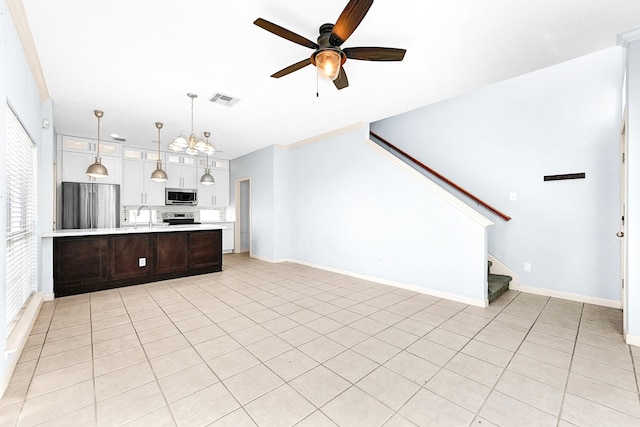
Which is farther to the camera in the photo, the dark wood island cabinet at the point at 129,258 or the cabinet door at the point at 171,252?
the cabinet door at the point at 171,252

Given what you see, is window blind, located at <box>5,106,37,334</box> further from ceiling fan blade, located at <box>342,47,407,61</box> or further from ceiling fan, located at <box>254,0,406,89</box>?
ceiling fan blade, located at <box>342,47,407,61</box>

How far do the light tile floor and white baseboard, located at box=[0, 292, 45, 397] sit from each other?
0.22 feet

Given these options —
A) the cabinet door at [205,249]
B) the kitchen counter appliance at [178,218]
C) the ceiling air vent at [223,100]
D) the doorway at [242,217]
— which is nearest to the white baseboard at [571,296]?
the ceiling air vent at [223,100]

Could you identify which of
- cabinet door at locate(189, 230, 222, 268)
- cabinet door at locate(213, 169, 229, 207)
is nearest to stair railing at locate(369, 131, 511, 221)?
cabinet door at locate(189, 230, 222, 268)

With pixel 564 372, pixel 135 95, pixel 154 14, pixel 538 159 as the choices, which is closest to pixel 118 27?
pixel 154 14

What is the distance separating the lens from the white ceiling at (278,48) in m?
2.13

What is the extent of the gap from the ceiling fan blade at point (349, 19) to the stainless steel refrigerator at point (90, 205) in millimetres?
6061

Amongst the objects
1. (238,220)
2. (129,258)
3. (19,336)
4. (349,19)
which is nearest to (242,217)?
(238,220)

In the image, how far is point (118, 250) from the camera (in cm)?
435

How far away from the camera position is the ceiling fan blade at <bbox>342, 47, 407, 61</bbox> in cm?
217

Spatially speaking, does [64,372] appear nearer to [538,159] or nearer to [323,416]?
[323,416]

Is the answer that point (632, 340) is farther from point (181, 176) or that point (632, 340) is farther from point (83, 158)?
point (83, 158)

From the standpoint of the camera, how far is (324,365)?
2158mm

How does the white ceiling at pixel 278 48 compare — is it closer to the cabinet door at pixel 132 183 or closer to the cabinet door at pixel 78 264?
the cabinet door at pixel 78 264
